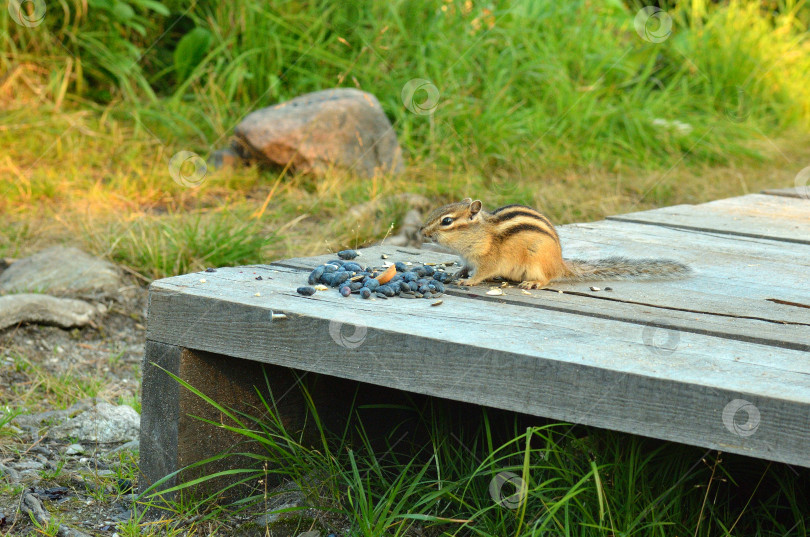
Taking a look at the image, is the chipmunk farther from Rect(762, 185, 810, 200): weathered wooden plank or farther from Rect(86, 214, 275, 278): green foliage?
Rect(762, 185, 810, 200): weathered wooden plank

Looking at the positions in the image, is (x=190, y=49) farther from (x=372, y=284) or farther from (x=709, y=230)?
(x=372, y=284)

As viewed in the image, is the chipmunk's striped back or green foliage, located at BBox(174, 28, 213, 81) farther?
green foliage, located at BBox(174, 28, 213, 81)

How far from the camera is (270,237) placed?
4.68m

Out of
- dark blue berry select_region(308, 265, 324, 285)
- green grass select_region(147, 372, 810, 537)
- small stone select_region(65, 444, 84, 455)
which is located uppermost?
dark blue berry select_region(308, 265, 324, 285)

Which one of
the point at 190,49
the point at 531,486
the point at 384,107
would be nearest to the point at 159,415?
the point at 531,486

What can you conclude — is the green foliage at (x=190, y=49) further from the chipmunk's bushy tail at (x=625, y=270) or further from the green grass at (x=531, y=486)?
the green grass at (x=531, y=486)

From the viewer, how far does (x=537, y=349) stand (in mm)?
1999

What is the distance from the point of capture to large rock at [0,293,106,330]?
3924 mm

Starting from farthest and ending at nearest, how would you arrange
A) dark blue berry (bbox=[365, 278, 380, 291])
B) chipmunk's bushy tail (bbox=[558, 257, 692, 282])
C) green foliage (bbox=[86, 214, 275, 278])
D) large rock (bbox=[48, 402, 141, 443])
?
green foliage (bbox=[86, 214, 275, 278])
large rock (bbox=[48, 402, 141, 443])
chipmunk's bushy tail (bbox=[558, 257, 692, 282])
dark blue berry (bbox=[365, 278, 380, 291])

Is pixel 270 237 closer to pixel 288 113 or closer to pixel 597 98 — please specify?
pixel 288 113

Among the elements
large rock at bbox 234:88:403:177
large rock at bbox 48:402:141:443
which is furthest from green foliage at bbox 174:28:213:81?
large rock at bbox 48:402:141:443

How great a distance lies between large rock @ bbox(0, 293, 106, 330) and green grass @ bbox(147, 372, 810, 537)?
1.83 metres

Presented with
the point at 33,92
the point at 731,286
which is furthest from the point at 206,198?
the point at 731,286

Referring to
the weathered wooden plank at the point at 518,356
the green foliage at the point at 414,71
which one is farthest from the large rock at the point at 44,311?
the green foliage at the point at 414,71
